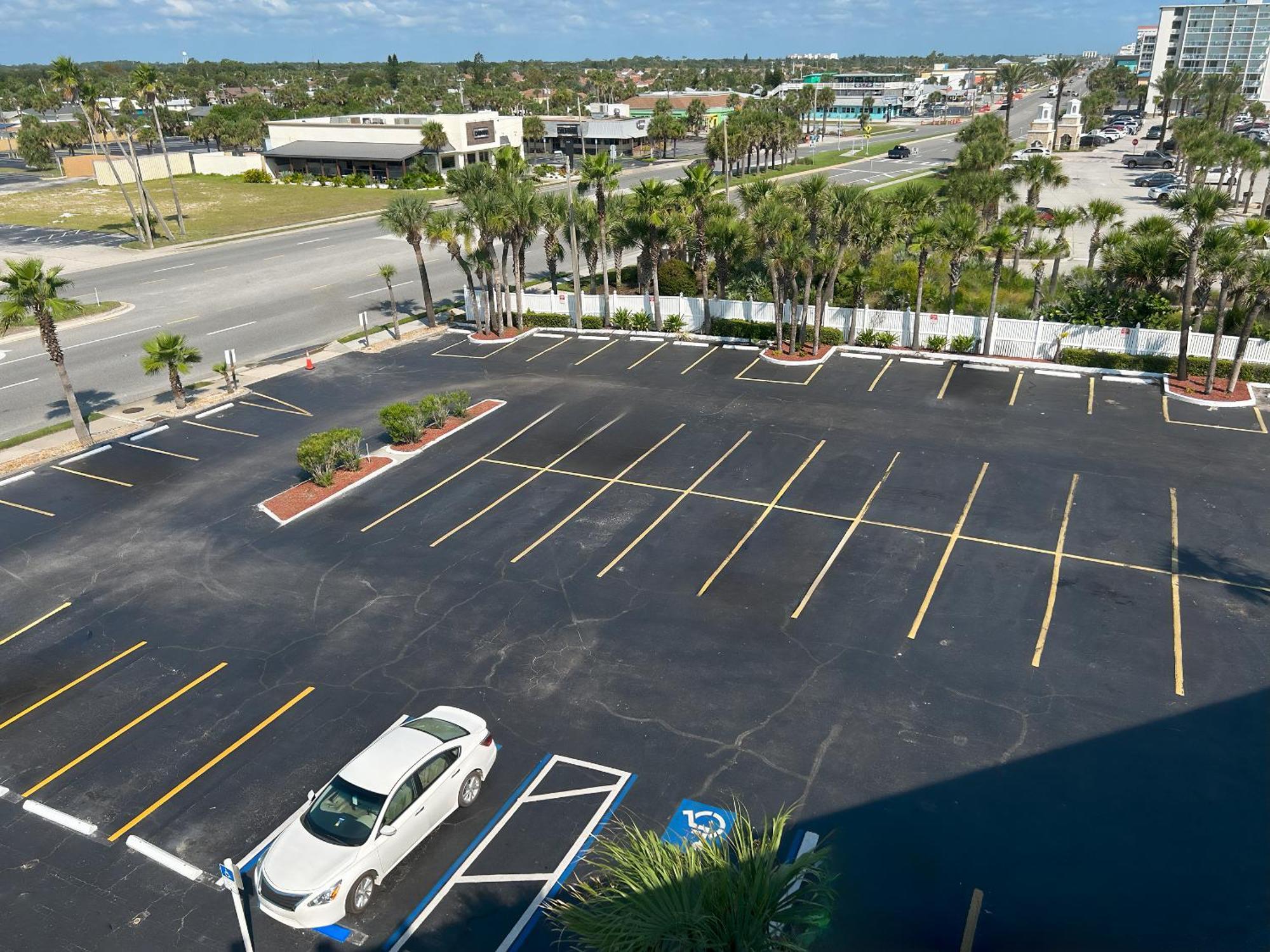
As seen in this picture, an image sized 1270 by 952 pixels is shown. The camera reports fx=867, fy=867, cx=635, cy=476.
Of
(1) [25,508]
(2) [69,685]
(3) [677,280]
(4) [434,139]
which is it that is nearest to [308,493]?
(1) [25,508]

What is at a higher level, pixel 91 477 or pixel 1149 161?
pixel 1149 161

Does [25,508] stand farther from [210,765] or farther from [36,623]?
[210,765]

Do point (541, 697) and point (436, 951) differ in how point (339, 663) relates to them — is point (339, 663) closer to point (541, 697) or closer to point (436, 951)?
point (541, 697)

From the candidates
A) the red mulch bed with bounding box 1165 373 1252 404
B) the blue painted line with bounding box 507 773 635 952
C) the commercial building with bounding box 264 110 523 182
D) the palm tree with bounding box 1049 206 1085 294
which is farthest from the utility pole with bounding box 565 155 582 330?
the commercial building with bounding box 264 110 523 182

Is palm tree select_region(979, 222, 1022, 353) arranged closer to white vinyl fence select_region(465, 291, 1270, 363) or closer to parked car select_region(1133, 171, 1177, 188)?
white vinyl fence select_region(465, 291, 1270, 363)

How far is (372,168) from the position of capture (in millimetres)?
95812

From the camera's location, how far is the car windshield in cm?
1224

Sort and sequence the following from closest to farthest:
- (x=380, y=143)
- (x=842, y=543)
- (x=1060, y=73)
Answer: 1. (x=842, y=543)
2. (x=380, y=143)
3. (x=1060, y=73)

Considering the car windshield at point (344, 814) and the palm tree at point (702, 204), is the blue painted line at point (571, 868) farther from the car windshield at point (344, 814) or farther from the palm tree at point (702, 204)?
the palm tree at point (702, 204)

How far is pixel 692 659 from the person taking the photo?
17203 millimetres

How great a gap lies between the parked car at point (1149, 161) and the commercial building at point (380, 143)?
64.6m

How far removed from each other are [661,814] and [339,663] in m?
7.70

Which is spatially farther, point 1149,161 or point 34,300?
point 1149,161

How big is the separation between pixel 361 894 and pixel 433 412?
18744 mm
